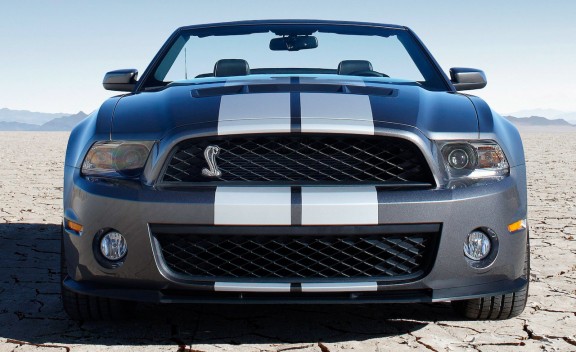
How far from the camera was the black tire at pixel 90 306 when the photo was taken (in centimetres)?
305

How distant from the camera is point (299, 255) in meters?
2.70

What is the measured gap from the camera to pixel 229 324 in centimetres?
317

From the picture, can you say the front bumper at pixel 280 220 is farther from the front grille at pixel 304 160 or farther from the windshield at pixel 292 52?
the windshield at pixel 292 52

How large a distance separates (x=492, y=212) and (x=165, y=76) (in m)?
1.95

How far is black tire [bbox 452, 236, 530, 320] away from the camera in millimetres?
3088

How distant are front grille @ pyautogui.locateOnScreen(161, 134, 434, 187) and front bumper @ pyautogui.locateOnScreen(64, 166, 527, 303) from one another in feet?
0.31

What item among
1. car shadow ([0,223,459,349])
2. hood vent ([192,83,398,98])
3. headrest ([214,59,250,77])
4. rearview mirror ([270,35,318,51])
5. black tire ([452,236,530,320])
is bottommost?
car shadow ([0,223,459,349])

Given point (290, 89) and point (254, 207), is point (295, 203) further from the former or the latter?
point (290, 89)

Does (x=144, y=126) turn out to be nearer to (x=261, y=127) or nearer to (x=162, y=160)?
(x=162, y=160)

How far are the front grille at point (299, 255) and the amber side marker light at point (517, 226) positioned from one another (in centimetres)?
32

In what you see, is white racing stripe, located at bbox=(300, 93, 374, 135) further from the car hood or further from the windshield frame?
the windshield frame

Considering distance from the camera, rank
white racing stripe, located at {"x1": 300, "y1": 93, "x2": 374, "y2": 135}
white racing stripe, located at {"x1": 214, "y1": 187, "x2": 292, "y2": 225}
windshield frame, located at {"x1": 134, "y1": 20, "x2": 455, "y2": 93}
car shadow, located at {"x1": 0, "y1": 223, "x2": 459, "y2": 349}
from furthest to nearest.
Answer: windshield frame, located at {"x1": 134, "y1": 20, "x2": 455, "y2": 93}, car shadow, located at {"x1": 0, "y1": 223, "x2": 459, "y2": 349}, white racing stripe, located at {"x1": 300, "y1": 93, "x2": 374, "y2": 135}, white racing stripe, located at {"x1": 214, "y1": 187, "x2": 292, "y2": 225}

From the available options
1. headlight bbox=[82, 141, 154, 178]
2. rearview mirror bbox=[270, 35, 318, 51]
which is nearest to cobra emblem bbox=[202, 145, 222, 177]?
headlight bbox=[82, 141, 154, 178]

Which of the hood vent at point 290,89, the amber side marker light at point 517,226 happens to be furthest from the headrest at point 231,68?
the amber side marker light at point 517,226
